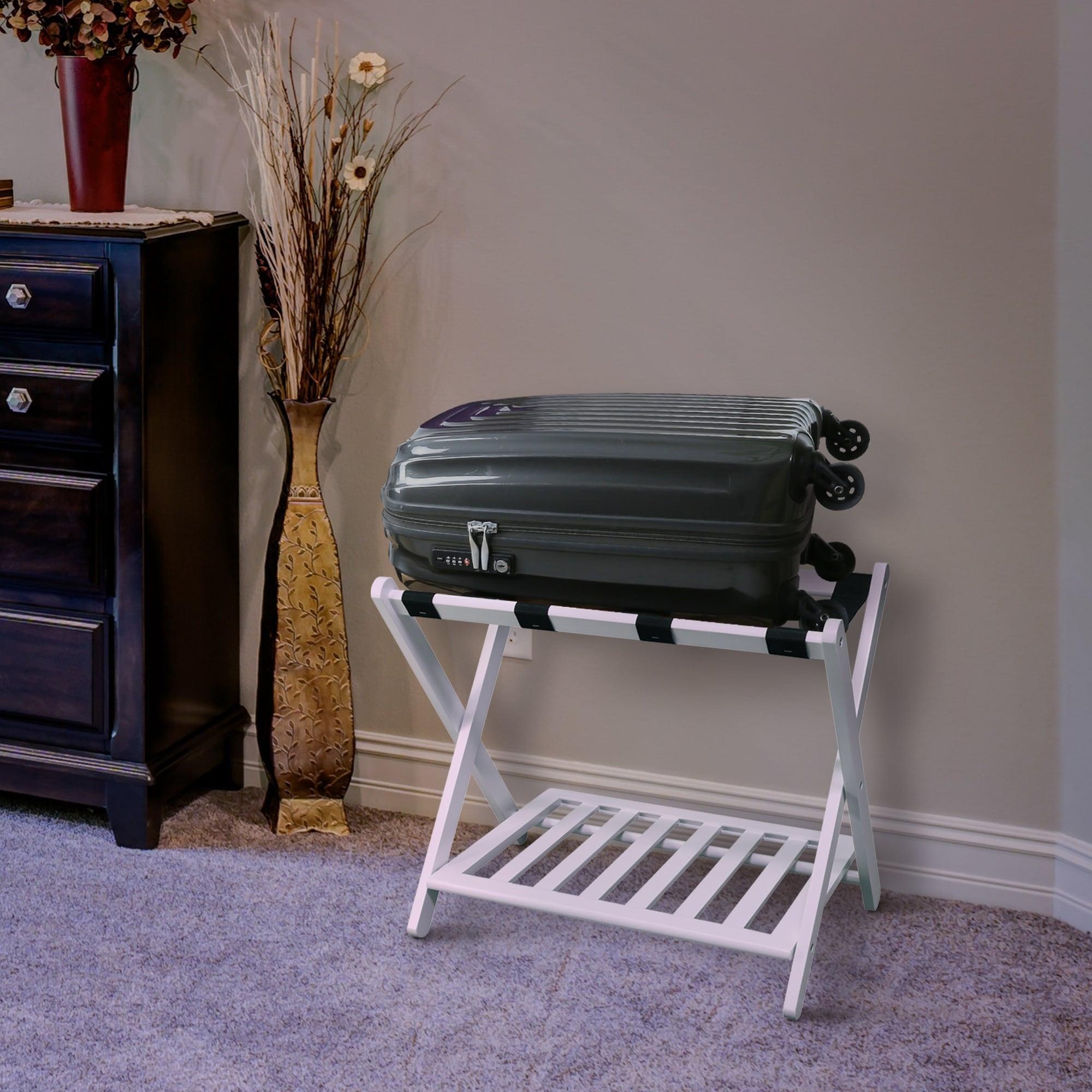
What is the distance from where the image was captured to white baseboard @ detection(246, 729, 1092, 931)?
2.00 m

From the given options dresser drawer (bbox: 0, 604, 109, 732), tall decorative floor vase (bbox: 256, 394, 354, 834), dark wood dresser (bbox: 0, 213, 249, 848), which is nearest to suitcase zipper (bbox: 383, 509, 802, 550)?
tall decorative floor vase (bbox: 256, 394, 354, 834)

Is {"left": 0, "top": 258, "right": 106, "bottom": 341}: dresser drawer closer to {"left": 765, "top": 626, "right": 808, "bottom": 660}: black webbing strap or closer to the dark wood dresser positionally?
the dark wood dresser

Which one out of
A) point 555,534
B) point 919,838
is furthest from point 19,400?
Result: point 919,838

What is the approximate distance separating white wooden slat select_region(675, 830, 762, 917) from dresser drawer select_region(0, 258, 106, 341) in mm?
1317

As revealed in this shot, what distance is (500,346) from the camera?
2.22 m

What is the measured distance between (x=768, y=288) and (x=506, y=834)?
1.00 meters

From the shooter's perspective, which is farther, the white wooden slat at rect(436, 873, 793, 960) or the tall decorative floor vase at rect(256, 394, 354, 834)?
the tall decorative floor vase at rect(256, 394, 354, 834)

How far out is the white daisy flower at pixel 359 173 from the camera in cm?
212

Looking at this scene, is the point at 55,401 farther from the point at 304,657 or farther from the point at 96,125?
the point at 304,657

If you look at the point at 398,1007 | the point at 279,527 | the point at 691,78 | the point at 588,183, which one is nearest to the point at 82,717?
the point at 279,527

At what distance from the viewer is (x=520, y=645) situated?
2.29m

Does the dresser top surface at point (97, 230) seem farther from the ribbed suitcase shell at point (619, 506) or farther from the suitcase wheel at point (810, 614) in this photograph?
the suitcase wheel at point (810, 614)

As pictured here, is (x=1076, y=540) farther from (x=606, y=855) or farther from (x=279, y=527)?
(x=279, y=527)

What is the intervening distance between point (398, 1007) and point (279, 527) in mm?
911
